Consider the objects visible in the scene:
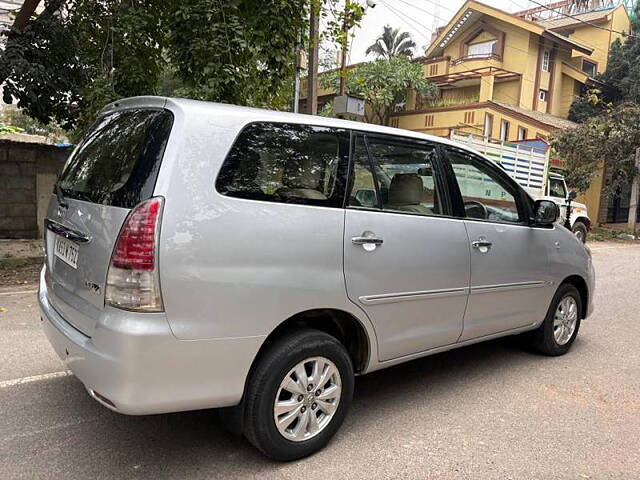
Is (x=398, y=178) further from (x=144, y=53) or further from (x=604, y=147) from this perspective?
(x=604, y=147)

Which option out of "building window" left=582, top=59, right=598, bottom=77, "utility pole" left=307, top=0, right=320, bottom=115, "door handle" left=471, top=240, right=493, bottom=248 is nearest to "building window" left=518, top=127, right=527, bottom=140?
"building window" left=582, top=59, right=598, bottom=77

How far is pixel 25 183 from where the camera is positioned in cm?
936

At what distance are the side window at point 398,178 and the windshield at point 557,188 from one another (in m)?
12.7

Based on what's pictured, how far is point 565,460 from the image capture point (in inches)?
116

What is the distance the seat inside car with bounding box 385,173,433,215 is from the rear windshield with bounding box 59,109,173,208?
56.5 inches

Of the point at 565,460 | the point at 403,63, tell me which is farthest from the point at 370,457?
the point at 403,63

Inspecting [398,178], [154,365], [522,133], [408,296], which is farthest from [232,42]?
[522,133]

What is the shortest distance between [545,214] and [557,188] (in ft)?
39.8

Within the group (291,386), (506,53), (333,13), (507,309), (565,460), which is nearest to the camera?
(291,386)

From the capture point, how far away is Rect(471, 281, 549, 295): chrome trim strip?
12.0 feet

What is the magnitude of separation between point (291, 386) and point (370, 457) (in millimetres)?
625

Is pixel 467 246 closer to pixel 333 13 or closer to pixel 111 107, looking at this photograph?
pixel 111 107

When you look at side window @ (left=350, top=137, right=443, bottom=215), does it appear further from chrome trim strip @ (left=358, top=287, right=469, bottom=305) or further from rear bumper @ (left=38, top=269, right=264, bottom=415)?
rear bumper @ (left=38, top=269, right=264, bottom=415)

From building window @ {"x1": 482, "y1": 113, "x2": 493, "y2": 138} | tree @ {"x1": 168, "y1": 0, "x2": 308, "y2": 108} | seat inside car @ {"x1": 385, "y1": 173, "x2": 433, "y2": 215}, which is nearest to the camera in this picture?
seat inside car @ {"x1": 385, "y1": 173, "x2": 433, "y2": 215}
